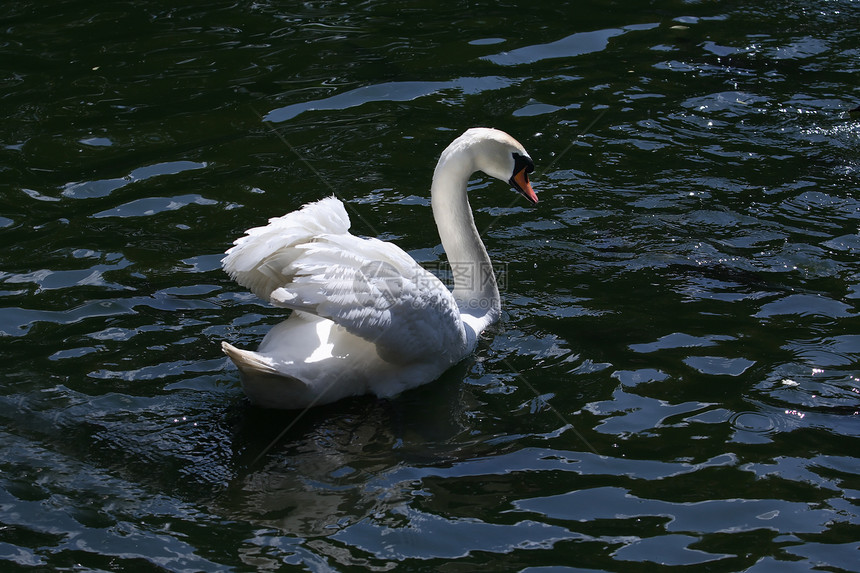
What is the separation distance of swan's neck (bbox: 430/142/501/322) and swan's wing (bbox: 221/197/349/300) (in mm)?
986

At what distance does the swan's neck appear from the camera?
21.5 feet

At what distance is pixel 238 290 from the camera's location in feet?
22.6

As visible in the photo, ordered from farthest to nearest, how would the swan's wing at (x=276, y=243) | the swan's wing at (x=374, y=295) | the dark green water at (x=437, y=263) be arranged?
the swan's wing at (x=276, y=243) → the swan's wing at (x=374, y=295) → the dark green water at (x=437, y=263)

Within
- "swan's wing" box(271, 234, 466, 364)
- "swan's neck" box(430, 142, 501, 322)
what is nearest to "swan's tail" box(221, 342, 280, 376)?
"swan's wing" box(271, 234, 466, 364)

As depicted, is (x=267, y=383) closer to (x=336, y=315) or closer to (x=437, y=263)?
(x=336, y=315)

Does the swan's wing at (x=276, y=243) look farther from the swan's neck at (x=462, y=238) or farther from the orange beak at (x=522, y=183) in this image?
the orange beak at (x=522, y=183)

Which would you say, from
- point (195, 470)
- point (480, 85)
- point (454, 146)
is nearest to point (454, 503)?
point (195, 470)

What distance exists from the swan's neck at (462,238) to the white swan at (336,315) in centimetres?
45

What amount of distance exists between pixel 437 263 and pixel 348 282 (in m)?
2.12

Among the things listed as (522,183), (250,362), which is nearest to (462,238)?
(522,183)

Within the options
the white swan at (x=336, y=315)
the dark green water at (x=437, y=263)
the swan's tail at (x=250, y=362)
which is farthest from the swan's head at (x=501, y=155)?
→ the swan's tail at (x=250, y=362)

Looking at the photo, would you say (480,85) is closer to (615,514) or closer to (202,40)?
(202,40)

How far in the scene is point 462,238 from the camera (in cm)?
671

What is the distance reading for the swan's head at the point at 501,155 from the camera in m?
6.57
